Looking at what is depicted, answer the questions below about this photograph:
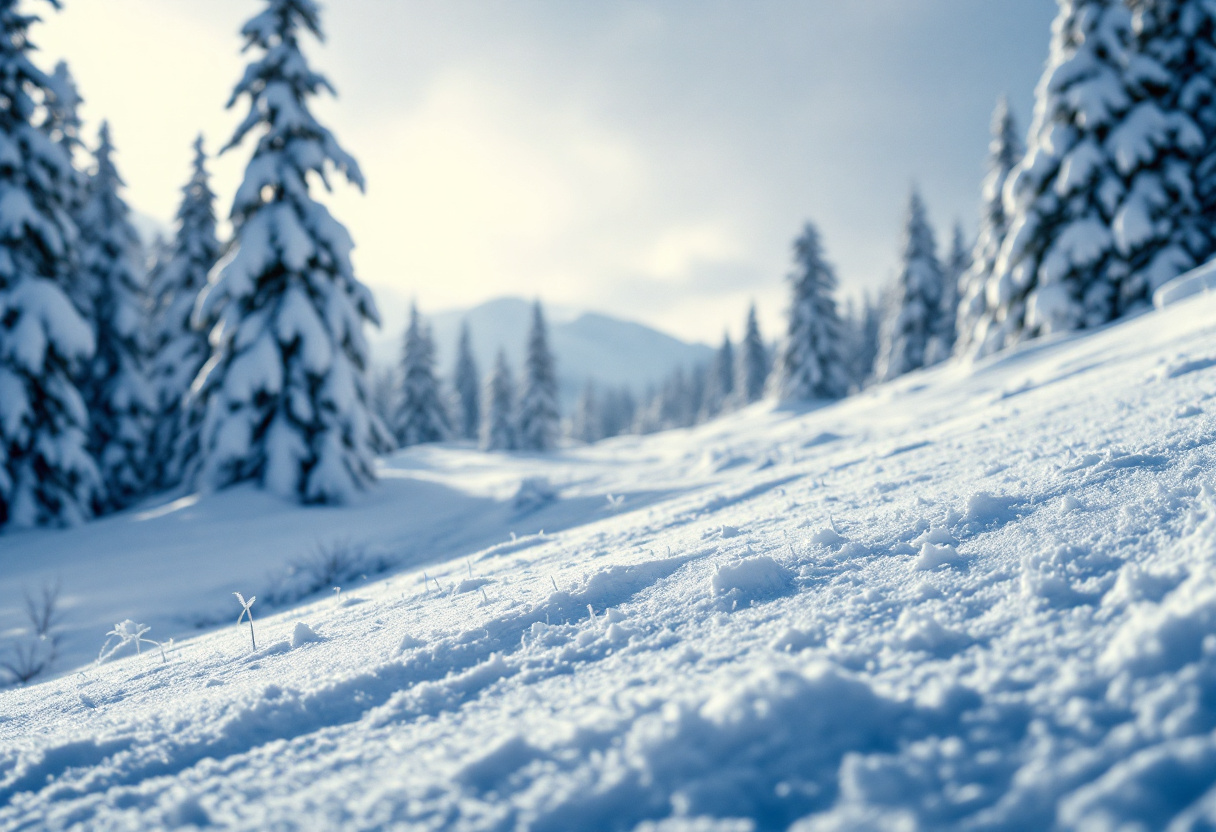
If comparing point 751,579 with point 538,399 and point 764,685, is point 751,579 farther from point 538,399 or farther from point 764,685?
point 538,399

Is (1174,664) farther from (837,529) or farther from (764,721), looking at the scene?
(837,529)

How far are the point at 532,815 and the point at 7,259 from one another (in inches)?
614

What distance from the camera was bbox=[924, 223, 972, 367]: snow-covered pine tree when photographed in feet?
93.6

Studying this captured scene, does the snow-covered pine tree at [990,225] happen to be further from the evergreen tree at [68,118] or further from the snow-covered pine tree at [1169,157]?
the evergreen tree at [68,118]

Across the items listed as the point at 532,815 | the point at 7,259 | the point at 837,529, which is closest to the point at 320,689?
the point at 532,815

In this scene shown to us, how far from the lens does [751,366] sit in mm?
43219

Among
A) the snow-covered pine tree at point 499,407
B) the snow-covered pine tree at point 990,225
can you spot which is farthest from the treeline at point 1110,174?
the snow-covered pine tree at point 499,407

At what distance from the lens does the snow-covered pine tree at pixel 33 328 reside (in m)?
11.4

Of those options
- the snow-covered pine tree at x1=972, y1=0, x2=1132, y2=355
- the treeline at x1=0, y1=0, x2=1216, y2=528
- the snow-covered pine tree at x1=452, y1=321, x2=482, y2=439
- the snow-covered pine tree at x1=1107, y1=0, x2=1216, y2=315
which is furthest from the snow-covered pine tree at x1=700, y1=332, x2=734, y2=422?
the snow-covered pine tree at x1=1107, y1=0, x2=1216, y2=315

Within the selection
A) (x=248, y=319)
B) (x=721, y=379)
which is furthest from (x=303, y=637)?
(x=721, y=379)

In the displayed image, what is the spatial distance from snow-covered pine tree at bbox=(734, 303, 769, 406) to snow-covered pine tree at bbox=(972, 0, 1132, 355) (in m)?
27.4

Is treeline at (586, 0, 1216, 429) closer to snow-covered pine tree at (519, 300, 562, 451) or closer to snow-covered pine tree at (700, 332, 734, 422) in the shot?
snow-covered pine tree at (519, 300, 562, 451)

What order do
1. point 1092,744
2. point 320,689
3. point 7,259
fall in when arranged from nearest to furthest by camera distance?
1. point 1092,744
2. point 320,689
3. point 7,259

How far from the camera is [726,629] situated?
1.91 meters
